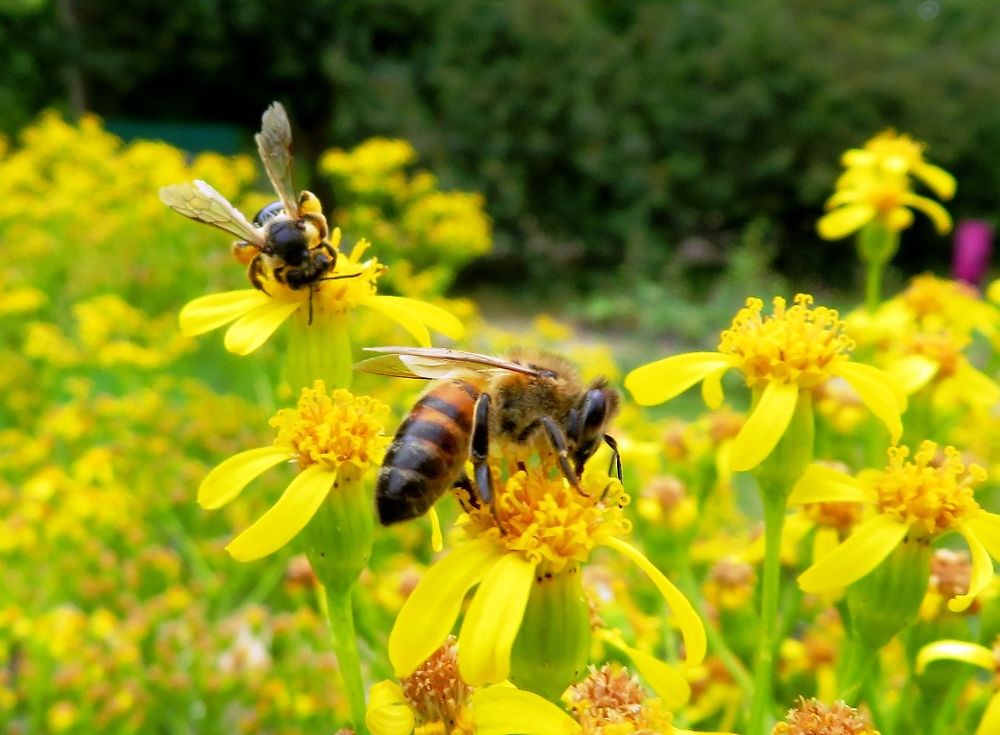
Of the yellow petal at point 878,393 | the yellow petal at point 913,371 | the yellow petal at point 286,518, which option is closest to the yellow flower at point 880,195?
the yellow petal at point 913,371

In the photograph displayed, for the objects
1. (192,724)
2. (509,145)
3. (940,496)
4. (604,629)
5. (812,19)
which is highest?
(812,19)

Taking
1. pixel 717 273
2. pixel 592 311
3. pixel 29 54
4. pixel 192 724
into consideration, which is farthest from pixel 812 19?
pixel 192 724

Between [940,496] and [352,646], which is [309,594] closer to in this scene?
[352,646]

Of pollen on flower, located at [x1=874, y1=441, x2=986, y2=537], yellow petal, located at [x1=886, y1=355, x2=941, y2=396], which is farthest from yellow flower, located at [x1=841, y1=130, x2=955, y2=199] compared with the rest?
pollen on flower, located at [x1=874, y1=441, x2=986, y2=537]

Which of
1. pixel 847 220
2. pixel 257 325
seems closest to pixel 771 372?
pixel 257 325

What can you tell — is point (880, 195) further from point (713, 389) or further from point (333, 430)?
point (333, 430)

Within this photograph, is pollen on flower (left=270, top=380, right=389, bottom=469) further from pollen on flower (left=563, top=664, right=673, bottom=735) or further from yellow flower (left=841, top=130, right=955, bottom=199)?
yellow flower (left=841, top=130, right=955, bottom=199)
